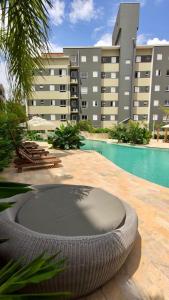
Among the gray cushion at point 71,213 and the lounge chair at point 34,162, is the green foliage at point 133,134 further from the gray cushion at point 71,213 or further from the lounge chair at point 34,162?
the gray cushion at point 71,213

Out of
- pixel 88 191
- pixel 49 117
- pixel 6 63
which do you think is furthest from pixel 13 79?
pixel 49 117

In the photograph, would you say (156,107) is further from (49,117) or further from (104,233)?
(104,233)

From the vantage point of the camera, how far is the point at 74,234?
7.67ft

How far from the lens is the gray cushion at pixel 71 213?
2.44 metres

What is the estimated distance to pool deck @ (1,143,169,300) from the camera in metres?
2.41

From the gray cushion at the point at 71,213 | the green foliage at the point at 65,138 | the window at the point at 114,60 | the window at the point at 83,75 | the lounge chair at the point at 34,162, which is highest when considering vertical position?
the window at the point at 114,60

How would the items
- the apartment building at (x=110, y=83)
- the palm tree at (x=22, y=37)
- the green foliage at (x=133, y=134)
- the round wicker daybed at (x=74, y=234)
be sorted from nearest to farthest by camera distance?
the round wicker daybed at (x=74, y=234) → the palm tree at (x=22, y=37) → the green foliage at (x=133, y=134) → the apartment building at (x=110, y=83)

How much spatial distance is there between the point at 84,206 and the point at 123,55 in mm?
39761

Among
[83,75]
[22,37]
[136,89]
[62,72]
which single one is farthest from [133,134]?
[62,72]

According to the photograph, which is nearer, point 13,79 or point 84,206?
point 84,206

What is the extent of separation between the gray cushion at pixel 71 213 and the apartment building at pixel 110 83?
36674 millimetres

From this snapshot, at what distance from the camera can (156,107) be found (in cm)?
3903

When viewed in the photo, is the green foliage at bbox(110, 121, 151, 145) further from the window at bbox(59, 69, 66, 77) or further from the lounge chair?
the window at bbox(59, 69, 66, 77)

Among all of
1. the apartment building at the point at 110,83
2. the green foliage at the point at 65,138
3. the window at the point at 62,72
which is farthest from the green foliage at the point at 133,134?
the window at the point at 62,72
